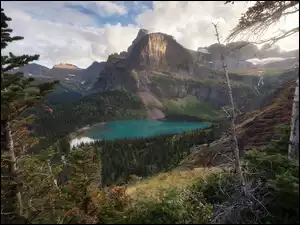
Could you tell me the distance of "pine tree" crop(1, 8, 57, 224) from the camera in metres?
11.4

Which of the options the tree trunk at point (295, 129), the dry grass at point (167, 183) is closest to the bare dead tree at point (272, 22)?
the tree trunk at point (295, 129)

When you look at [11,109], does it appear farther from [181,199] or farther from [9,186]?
[181,199]

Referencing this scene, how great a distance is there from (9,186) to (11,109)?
323 cm

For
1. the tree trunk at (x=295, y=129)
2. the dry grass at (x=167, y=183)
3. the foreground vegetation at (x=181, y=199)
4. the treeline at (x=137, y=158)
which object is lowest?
the treeline at (x=137, y=158)

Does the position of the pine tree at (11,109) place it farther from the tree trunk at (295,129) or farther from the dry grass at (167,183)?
the tree trunk at (295,129)

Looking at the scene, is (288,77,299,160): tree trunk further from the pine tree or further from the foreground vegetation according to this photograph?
the pine tree

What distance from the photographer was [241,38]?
39.7 ft

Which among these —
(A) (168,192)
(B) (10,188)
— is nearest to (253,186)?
(A) (168,192)

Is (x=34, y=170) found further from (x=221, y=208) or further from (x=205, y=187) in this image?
(x=221, y=208)

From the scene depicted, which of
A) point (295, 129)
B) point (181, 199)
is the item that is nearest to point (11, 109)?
point (181, 199)

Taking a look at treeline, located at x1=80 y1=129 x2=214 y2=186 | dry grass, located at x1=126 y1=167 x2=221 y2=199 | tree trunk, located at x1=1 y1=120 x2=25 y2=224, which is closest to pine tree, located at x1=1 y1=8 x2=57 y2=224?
tree trunk, located at x1=1 y1=120 x2=25 y2=224

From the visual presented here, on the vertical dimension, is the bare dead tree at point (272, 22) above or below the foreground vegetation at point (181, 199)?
above

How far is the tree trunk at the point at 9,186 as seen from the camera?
37.1 feet

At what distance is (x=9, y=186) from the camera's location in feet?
39.0
